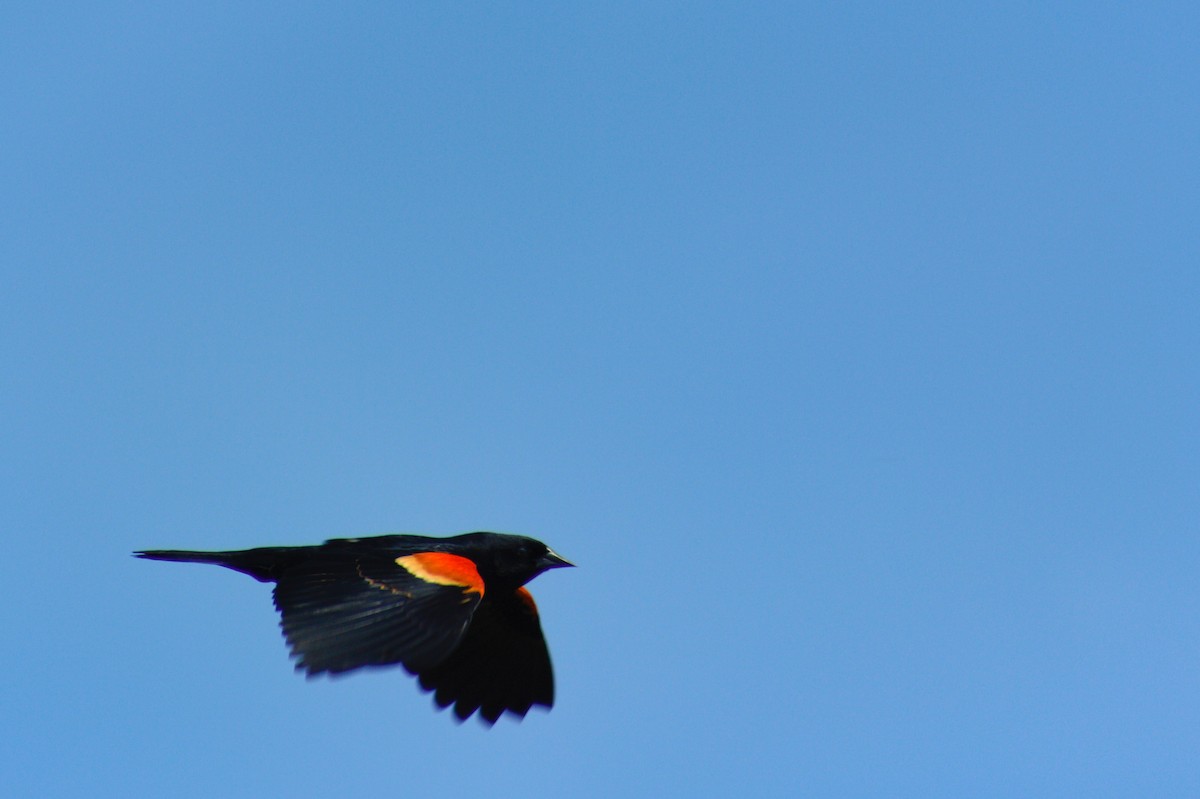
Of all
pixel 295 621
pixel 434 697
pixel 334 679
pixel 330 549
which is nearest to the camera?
pixel 334 679

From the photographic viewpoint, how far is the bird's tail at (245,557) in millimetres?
10391

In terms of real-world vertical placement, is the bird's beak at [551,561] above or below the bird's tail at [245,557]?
above

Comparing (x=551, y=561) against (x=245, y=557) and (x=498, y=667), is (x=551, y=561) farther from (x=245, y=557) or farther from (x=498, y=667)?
(x=245, y=557)

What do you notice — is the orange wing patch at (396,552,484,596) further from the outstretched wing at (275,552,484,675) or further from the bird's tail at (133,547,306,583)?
the bird's tail at (133,547,306,583)

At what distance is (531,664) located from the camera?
1150 cm

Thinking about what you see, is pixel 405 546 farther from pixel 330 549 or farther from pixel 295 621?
pixel 295 621

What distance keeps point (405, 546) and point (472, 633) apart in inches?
68.0

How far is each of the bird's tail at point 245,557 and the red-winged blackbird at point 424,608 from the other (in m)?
0.01

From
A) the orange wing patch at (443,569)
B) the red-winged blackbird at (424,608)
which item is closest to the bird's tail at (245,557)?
the red-winged blackbird at (424,608)

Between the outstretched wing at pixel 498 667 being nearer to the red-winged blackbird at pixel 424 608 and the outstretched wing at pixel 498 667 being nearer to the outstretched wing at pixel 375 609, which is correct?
the red-winged blackbird at pixel 424 608

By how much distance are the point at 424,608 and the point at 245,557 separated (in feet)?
8.33

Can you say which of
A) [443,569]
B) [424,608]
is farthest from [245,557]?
[424,608]

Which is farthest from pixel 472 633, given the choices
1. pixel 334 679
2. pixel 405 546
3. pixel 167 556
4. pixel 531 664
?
pixel 334 679

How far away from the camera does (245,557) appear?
10.5 m
